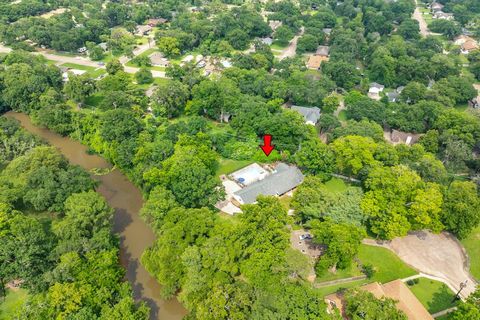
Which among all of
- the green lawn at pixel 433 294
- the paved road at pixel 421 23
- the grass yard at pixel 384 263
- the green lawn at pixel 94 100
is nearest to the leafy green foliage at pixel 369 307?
the grass yard at pixel 384 263

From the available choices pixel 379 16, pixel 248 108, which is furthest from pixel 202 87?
pixel 379 16

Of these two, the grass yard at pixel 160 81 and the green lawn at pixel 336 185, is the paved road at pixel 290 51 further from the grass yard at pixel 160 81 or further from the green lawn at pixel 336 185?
the green lawn at pixel 336 185

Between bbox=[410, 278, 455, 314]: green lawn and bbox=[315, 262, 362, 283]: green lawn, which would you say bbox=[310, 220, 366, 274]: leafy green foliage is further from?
bbox=[410, 278, 455, 314]: green lawn

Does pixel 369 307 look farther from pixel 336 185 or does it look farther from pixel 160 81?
pixel 160 81

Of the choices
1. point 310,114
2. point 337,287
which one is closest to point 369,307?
point 337,287

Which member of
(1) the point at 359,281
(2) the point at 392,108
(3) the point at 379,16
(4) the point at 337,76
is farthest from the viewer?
(3) the point at 379,16

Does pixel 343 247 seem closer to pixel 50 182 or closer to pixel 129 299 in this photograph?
pixel 129 299

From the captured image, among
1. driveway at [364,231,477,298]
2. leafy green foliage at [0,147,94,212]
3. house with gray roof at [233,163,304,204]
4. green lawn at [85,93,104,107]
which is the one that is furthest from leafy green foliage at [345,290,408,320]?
green lawn at [85,93,104,107]
